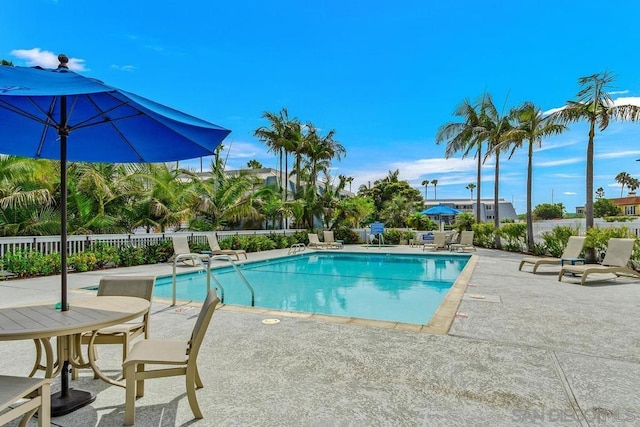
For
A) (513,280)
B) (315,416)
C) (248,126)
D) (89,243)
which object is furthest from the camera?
(248,126)

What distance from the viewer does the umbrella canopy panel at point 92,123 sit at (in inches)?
99.3

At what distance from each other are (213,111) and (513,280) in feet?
86.2

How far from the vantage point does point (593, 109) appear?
13453 mm

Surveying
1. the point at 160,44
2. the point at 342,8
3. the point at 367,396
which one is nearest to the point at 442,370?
the point at 367,396

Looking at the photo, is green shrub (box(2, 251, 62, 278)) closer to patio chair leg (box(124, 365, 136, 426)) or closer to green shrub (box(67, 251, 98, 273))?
green shrub (box(67, 251, 98, 273))

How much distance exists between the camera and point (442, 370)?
141 inches

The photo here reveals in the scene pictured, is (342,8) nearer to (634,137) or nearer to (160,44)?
(160,44)

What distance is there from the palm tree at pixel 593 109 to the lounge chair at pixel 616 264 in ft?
11.5

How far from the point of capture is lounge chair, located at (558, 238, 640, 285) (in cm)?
859

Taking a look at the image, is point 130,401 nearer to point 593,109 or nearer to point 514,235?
point 593,109

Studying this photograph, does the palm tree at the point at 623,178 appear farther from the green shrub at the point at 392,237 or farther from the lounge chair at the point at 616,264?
the lounge chair at the point at 616,264

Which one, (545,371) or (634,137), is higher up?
(634,137)

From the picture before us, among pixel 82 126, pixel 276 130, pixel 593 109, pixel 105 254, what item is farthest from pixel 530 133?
pixel 82 126

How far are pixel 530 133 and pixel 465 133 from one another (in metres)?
5.02
